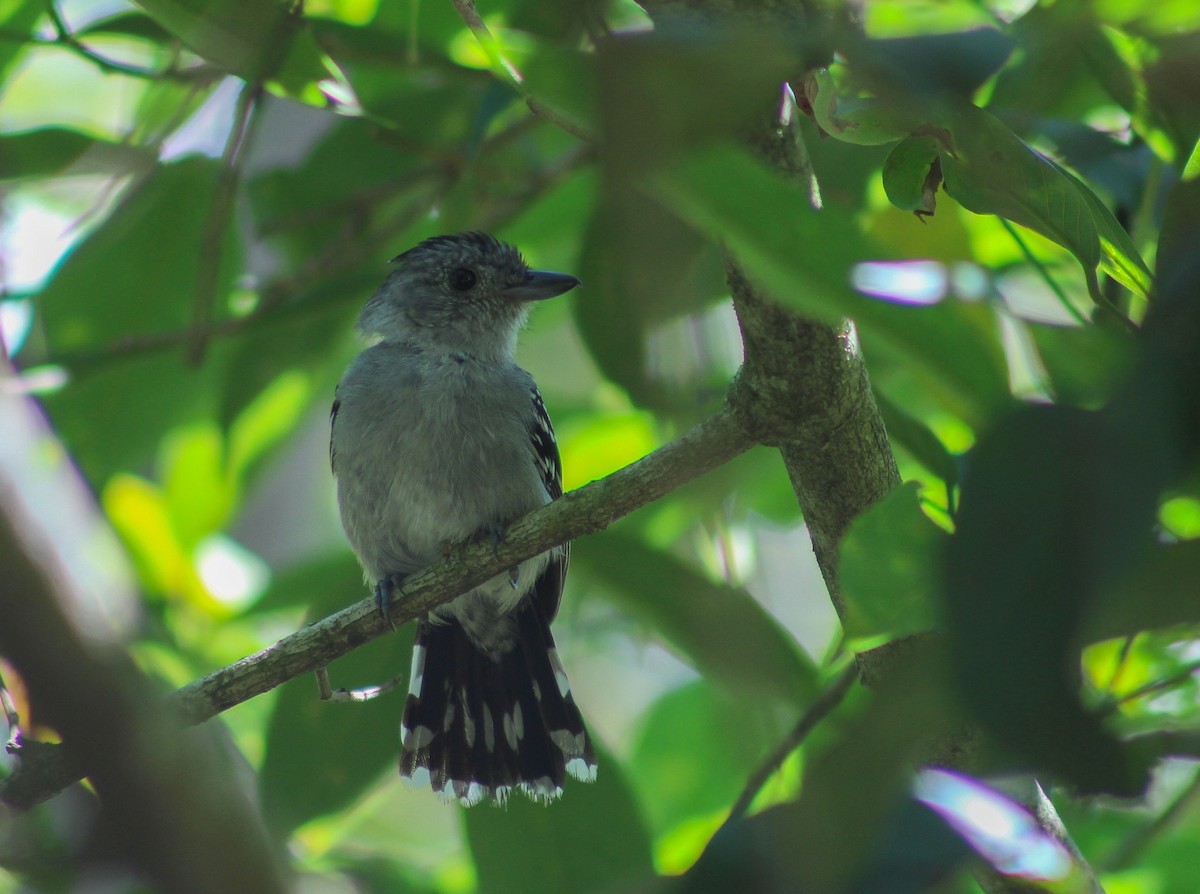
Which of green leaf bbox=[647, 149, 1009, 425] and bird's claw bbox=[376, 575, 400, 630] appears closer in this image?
green leaf bbox=[647, 149, 1009, 425]

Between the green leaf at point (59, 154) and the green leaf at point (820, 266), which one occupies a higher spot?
the green leaf at point (820, 266)

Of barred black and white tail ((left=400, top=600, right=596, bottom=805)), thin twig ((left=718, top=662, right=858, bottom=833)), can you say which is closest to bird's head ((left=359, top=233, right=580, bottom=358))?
barred black and white tail ((left=400, top=600, right=596, bottom=805))

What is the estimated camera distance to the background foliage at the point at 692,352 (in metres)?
0.80

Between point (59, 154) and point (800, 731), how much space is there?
2447 millimetres

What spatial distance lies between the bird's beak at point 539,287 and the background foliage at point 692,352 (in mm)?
88

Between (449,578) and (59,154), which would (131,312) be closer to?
(59,154)

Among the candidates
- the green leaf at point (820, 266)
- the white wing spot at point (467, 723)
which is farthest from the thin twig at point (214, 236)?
the green leaf at point (820, 266)

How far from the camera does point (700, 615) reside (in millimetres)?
2441

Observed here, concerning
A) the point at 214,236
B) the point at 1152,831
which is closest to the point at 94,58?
the point at 214,236

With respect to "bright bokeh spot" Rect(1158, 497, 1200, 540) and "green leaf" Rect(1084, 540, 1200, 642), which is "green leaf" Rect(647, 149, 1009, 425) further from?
"bright bokeh spot" Rect(1158, 497, 1200, 540)

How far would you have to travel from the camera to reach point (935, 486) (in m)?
1.94

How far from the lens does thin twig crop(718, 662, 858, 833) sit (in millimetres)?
2023

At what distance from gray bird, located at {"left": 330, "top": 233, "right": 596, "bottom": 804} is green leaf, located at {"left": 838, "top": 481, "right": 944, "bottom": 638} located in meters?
2.61

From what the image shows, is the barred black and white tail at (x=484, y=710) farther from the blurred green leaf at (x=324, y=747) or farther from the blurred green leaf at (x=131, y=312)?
the blurred green leaf at (x=131, y=312)
